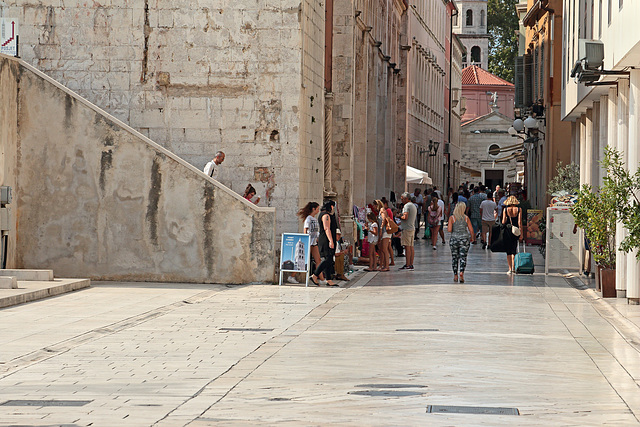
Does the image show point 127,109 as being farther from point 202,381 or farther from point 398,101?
point 398,101

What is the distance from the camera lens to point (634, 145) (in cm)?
1680

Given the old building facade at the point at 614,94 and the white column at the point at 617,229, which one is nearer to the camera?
the old building facade at the point at 614,94

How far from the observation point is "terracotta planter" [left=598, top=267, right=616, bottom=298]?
1755 cm

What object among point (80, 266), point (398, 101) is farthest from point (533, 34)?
point (80, 266)

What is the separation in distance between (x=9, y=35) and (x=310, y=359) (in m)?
12.8

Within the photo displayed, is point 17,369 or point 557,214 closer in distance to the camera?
point 17,369

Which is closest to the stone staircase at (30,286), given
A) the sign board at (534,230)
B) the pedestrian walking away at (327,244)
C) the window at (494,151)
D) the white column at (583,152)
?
the pedestrian walking away at (327,244)

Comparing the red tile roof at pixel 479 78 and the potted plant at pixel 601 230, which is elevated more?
the red tile roof at pixel 479 78

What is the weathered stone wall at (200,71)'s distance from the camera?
2098 cm

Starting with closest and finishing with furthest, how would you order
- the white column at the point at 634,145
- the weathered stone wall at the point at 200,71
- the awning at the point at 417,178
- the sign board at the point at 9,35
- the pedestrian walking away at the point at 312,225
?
the white column at the point at 634,145
the pedestrian walking away at the point at 312,225
the sign board at the point at 9,35
the weathered stone wall at the point at 200,71
the awning at the point at 417,178

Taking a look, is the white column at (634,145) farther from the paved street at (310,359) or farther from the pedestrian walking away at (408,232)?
the pedestrian walking away at (408,232)

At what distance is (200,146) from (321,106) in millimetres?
3830

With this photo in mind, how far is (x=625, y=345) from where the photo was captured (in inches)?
476

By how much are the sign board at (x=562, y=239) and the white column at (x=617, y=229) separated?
4.07 meters
